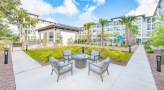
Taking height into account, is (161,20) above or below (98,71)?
above

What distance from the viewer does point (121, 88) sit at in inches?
151

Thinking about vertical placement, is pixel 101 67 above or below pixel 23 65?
above

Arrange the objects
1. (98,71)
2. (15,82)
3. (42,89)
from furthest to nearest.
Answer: (98,71)
(15,82)
(42,89)

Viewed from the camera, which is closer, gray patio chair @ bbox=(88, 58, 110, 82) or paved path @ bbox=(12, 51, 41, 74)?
gray patio chair @ bbox=(88, 58, 110, 82)

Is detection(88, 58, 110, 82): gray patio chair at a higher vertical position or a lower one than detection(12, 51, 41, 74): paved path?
higher

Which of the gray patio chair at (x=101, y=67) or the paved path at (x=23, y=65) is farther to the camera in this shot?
the paved path at (x=23, y=65)

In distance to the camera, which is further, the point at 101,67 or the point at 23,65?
the point at 23,65

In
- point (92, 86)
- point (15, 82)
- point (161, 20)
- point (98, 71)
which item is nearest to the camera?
point (92, 86)

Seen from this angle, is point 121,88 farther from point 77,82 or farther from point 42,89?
point 42,89

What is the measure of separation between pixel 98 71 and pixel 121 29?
50.6m

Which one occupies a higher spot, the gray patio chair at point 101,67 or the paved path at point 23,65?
the gray patio chair at point 101,67

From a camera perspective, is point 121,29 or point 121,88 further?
point 121,29

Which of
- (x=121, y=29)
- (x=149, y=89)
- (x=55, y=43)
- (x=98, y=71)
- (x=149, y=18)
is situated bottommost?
(x=149, y=89)

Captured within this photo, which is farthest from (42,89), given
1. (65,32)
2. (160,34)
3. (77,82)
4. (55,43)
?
(65,32)
